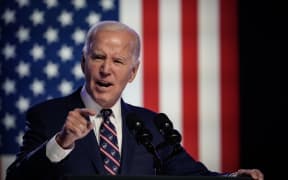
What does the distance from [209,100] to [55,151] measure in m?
1.64

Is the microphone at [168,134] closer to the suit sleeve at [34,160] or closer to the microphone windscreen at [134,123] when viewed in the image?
the microphone windscreen at [134,123]

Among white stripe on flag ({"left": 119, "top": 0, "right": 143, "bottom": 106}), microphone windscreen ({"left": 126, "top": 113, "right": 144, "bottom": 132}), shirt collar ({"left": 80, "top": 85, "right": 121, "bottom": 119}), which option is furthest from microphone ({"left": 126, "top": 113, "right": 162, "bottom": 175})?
white stripe on flag ({"left": 119, "top": 0, "right": 143, "bottom": 106})

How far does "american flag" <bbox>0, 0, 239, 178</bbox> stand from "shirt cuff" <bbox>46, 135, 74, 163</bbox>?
4.56ft

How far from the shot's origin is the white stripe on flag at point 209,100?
11.0 feet

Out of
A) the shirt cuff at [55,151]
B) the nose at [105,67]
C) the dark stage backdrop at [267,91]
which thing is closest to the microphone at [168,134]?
the shirt cuff at [55,151]

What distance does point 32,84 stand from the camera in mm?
3254

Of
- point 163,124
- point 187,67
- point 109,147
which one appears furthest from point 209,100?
point 163,124

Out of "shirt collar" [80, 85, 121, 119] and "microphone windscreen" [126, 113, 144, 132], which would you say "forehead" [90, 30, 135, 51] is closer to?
"shirt collar" [80, 85, 121, 119]

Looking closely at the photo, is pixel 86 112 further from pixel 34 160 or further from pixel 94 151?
pixel 94 151

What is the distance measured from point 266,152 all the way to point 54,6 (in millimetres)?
1420

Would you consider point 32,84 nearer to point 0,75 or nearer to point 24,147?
point 0,75

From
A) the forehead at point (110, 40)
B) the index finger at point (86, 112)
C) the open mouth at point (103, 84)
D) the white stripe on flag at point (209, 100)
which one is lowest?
the white stripe on flag at point (209, 100)

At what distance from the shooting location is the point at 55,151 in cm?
187

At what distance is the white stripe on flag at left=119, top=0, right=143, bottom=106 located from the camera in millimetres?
3311
